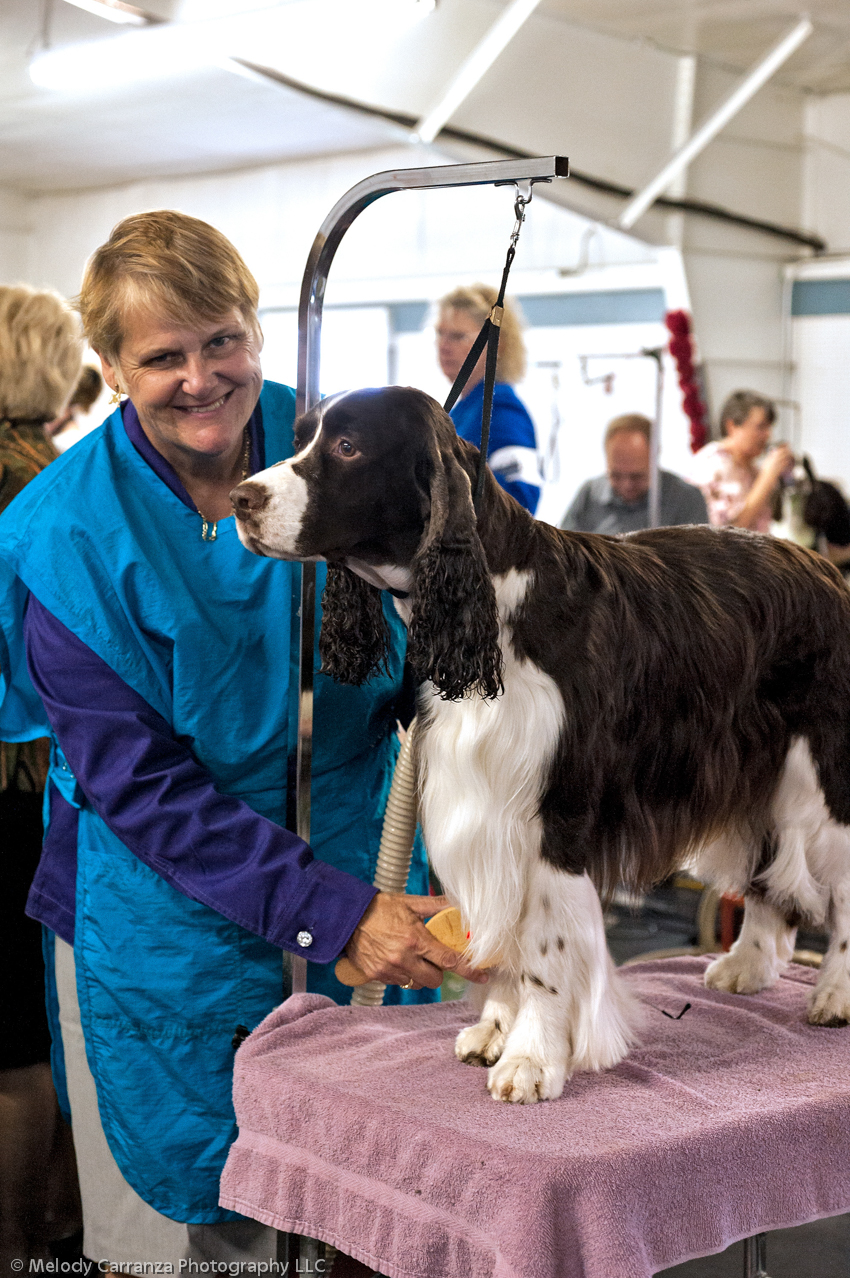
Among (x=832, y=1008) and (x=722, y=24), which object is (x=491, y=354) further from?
(x=722, y=24)

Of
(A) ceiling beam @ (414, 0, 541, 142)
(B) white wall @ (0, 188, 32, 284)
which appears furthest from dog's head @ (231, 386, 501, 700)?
(B) white wall @ (0, 188, 32, 284)

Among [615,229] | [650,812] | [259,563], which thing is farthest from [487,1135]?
[615,229]

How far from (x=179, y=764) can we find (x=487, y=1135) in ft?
2.16

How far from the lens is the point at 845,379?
1009 cm

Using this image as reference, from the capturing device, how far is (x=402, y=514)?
158 centimetres

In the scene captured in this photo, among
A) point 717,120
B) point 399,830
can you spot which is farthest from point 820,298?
point 399,830

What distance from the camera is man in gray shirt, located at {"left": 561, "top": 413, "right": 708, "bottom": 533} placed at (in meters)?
6.42

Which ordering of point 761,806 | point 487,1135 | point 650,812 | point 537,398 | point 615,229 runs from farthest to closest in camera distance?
point 537,398
point 615,229
point 761,806
point 650,812
point 487,1135

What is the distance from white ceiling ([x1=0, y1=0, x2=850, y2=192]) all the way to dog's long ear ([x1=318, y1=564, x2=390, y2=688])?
638 cm

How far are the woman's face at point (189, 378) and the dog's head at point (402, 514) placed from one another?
382mm

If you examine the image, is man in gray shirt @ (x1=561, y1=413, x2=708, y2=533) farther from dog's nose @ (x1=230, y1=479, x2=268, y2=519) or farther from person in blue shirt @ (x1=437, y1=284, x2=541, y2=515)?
dog's nose @ (x1=230, y1=479, x2=268, y2=519)

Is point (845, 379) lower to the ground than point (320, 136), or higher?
lower

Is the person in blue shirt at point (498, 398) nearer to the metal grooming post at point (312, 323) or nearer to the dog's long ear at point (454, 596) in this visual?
the metal grooming post at point (312, 323)

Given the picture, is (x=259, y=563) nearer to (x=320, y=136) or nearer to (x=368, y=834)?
(x=368, y=834)
